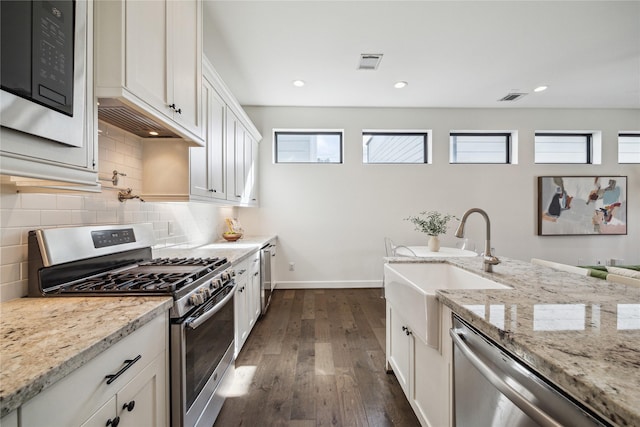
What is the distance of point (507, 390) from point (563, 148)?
5.56m

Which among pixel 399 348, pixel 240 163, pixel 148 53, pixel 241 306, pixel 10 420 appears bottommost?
pixel 399 348

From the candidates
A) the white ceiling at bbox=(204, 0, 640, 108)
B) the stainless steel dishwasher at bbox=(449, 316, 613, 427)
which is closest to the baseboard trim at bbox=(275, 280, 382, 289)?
the white ceiling at bbox=(204, 0, 640, 108)

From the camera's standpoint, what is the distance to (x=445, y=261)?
1.86 metres

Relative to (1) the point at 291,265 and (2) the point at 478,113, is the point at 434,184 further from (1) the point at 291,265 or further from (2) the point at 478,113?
(1) the point at 291,265

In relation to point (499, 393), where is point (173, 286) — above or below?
above

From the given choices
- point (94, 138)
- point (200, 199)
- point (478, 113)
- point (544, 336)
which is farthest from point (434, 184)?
point (94, 138)

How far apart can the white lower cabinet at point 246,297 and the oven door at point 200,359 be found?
411 mm

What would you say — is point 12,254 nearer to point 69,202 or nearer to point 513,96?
point 69,202

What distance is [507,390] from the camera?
28.7 inches

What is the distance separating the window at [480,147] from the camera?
4.50 m

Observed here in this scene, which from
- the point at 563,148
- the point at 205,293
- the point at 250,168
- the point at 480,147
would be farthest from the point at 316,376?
the point at 563,148

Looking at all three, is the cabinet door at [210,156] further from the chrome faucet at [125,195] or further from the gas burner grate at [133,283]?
the gas burner grate at [133,283]

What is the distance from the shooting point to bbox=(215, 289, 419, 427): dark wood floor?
1.64 m

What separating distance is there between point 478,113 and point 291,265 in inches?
157
